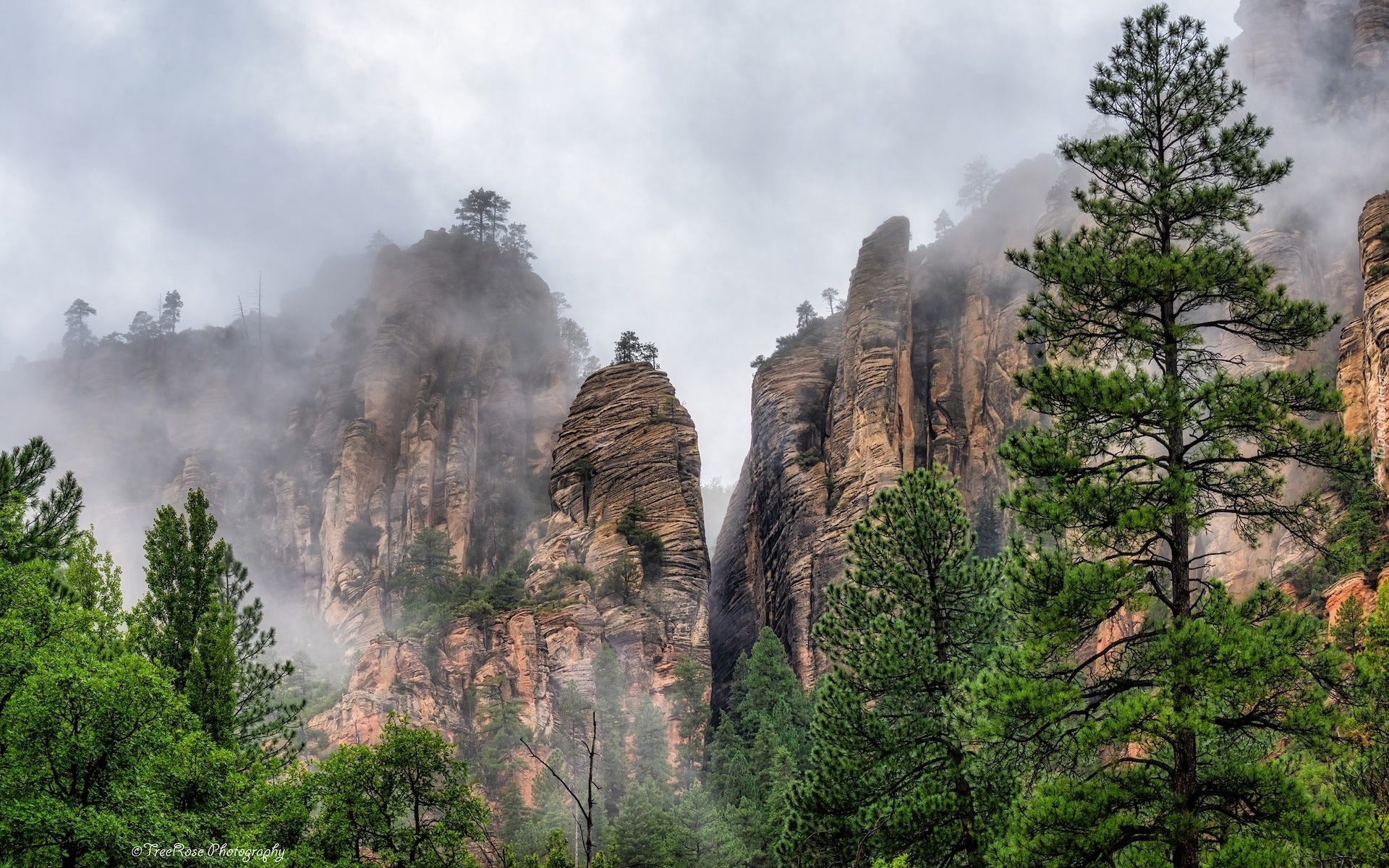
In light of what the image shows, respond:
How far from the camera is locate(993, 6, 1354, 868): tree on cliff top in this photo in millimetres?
13383

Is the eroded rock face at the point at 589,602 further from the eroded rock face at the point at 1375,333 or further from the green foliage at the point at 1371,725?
the green foliage at the point at 1371,725

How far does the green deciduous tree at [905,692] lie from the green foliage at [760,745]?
1240cm

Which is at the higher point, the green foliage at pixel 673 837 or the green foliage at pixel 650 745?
the green foliage at pixel 650 745

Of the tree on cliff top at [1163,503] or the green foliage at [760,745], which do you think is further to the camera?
the green foliage at [760,745]

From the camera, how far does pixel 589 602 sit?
55469 millimetres

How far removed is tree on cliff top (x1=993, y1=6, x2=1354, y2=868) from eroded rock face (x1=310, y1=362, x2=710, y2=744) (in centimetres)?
3920

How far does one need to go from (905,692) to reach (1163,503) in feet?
25.0

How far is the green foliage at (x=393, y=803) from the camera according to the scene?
71.5 feet

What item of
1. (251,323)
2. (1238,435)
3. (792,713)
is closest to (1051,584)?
(1238,435)

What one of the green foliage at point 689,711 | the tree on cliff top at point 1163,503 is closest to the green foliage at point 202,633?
the tree on cliff top at point 1163,503

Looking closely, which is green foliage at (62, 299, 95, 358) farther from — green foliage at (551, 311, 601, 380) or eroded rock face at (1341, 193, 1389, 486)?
eroded rock face at (1341, 193, 1389, 486)

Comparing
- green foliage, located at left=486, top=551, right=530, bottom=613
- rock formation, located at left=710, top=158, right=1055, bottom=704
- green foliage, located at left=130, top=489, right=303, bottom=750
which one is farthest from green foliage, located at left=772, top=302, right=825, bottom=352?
green foliage, located at left=130, top=489, right=303, bottom=750

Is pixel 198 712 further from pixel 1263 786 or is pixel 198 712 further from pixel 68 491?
pixel 1263 786

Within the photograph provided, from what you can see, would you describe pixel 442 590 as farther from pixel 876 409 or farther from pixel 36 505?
pixel 36 505
